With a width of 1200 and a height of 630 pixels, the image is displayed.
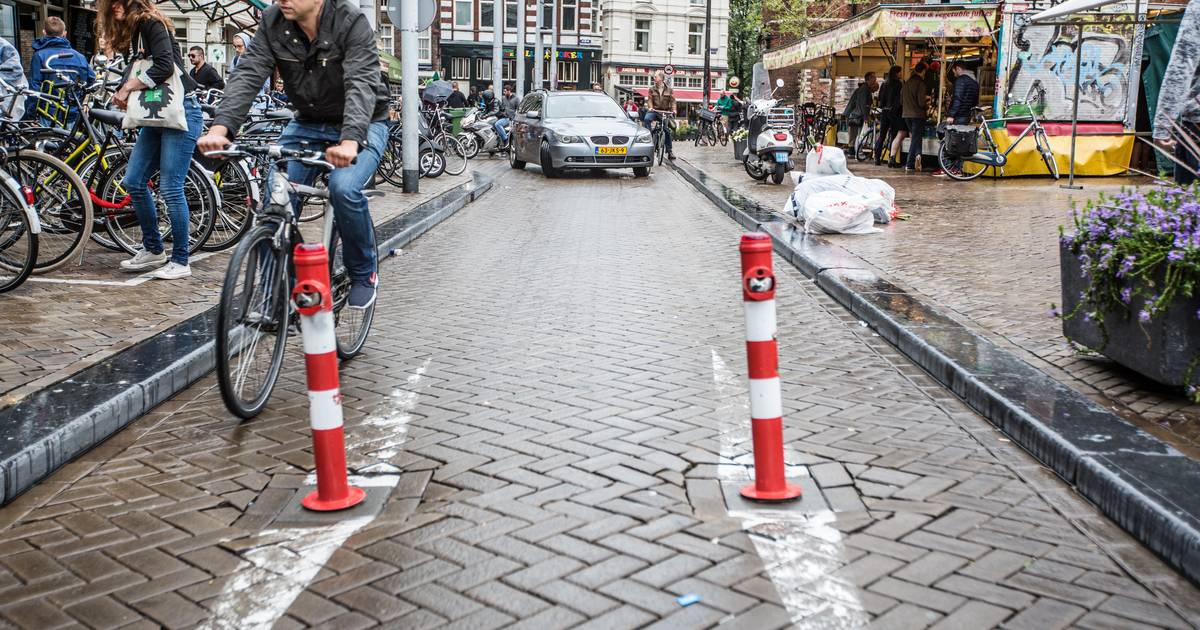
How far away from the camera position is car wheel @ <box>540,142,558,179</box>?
62.3ft

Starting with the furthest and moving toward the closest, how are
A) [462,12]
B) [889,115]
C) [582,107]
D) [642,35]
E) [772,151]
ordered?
1. [642,35]
2. [462,12]
3. [889,115]
4. [582,107]
5. [772,151]

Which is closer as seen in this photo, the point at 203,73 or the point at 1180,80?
the point at 1180,80

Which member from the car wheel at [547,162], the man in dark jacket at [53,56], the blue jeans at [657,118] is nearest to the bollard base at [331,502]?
the man in dark jacket at [53,56]

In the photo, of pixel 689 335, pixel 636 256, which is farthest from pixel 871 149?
pixel 689 335

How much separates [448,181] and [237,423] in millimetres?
12505

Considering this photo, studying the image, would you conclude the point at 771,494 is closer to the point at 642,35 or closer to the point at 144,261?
the point at 144,261

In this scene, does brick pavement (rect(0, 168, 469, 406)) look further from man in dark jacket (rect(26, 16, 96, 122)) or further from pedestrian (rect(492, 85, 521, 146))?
pedestrian (rect(492, 85, 521, 146))

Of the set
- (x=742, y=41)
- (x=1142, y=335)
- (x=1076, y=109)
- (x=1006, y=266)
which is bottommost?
(x=1006, y=266)

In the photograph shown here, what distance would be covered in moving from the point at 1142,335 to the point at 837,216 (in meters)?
5.98

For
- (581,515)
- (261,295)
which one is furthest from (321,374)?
(261,295)

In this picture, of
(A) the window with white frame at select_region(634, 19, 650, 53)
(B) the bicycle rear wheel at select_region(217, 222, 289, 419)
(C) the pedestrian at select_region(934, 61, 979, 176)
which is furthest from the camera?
(A) the window with white frame at select_region(634, 19, 650, 53)

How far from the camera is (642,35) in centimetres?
6794

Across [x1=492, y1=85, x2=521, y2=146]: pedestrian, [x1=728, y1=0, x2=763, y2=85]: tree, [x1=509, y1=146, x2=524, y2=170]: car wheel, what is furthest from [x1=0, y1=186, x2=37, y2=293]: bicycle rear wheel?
[x1=728, y1=0, x2=763, y2=85]: tree

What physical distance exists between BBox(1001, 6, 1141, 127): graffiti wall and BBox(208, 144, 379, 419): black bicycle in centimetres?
1446
